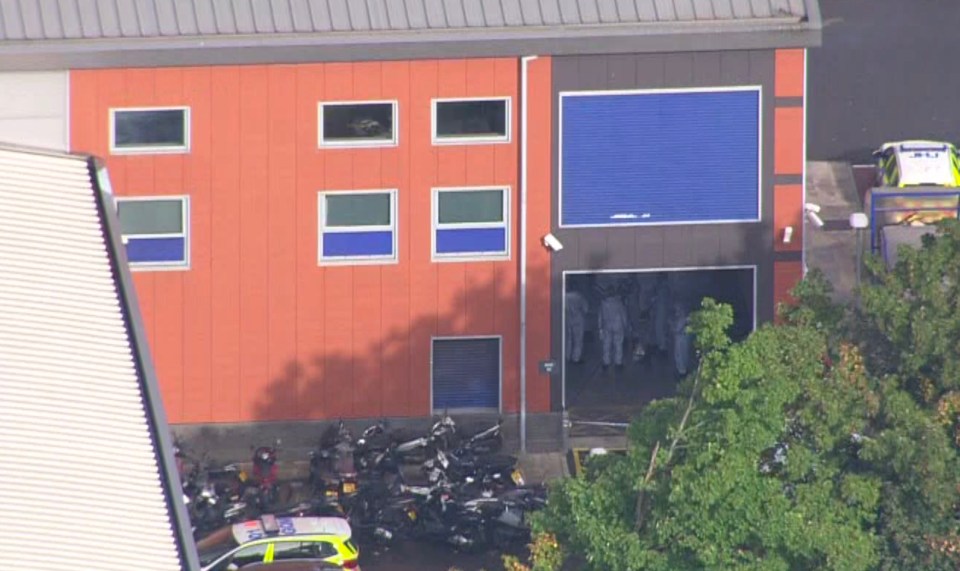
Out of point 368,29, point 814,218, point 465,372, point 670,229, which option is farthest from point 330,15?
point 814,218

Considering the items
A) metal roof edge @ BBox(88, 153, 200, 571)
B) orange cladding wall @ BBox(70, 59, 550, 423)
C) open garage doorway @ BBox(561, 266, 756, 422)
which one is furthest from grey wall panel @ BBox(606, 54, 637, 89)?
metal roof edge @ BBox(88, 153, 200, 571)

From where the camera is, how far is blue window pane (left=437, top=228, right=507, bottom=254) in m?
36.3

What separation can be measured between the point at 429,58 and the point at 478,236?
2.85 m

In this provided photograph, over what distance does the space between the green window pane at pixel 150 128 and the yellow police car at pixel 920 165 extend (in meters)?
12.9

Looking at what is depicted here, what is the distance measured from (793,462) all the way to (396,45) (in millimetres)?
11627

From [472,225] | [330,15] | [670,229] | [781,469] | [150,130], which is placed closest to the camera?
[781,469]

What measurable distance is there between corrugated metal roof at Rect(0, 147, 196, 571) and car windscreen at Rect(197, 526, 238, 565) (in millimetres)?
8074

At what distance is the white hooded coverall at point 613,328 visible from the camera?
3866cm

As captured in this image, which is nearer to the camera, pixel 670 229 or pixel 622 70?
pixel 622 70

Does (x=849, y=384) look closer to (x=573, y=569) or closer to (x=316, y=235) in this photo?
(x=573, y=569)

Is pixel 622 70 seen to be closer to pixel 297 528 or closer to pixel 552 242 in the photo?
pixel 552 242

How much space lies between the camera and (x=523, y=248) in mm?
36312

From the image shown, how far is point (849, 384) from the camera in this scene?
27250 mm

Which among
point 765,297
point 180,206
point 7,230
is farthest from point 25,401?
point 765,297
